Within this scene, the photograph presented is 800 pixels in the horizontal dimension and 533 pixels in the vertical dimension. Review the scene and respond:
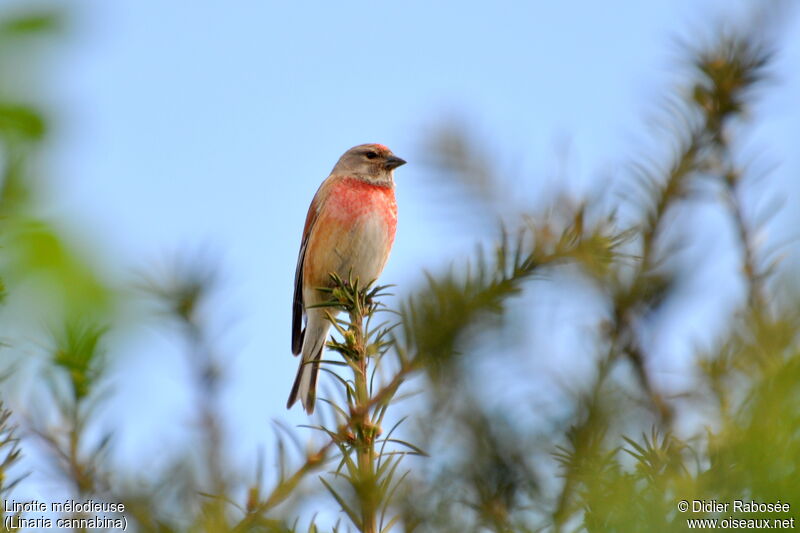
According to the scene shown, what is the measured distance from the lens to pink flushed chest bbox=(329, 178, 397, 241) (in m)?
5.69

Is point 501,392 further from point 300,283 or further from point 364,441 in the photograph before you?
point 300,283

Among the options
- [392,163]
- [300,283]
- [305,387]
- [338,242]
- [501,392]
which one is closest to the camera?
[501,392]

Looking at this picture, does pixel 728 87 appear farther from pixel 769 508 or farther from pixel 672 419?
pixel 769 508

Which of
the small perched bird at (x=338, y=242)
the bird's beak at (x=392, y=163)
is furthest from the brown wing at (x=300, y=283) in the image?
the bird's beak at (x=392, y=163)

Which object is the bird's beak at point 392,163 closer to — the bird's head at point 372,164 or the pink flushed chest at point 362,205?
the bird's head at point 372,164

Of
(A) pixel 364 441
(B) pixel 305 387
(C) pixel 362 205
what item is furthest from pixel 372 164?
(A) pixel 364 441

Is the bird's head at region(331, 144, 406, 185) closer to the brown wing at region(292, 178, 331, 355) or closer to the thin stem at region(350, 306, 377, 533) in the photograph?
the brown wing at region(292, 178, 331, 355)

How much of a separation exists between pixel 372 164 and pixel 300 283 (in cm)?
111

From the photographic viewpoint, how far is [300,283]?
20.4 ft

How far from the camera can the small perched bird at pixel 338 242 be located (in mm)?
5602

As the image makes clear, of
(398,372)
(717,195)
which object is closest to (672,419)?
(398,372)

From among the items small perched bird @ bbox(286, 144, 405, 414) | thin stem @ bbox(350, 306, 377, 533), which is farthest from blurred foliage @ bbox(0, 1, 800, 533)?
small perched bird @ bbox(286, 144, 405, 414)

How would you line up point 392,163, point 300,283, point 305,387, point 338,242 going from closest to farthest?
point 305,387, point 338,242, point 300,283, point 392,163

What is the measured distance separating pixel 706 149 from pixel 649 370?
687 millimetres
